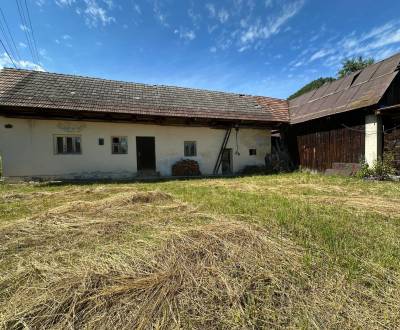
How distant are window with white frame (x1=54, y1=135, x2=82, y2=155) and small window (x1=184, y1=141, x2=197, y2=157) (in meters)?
5.45

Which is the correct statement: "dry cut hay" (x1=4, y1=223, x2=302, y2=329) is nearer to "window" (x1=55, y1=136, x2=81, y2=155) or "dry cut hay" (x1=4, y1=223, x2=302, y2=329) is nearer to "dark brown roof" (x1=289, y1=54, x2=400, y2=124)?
"window" (x1=55, y1=136, x2=81, y2=155)

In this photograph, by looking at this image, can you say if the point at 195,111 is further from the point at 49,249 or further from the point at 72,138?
the point at 49,249

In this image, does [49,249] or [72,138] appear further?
[72,138]

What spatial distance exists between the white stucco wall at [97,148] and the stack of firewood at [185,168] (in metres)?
0.33

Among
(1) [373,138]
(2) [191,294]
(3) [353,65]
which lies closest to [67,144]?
(2) [191,294]

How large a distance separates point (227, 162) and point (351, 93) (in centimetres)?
733

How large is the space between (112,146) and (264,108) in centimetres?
1019

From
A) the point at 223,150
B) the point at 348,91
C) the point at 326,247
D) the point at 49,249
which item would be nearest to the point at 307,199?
the point at 326,247

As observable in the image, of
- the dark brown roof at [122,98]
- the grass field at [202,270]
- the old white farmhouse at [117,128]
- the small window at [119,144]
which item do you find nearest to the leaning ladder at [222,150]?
the old white farmhouse at [117,128]

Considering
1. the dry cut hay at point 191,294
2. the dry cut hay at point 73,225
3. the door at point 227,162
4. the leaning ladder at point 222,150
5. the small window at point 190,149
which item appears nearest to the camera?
the dry cut hay at point 191,294

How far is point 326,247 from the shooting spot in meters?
2.93

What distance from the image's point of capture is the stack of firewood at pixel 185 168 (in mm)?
12719

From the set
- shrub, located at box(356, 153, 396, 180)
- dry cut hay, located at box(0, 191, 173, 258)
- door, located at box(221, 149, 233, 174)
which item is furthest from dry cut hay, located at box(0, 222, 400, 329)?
door, located at box(221, 149, 233, 174)

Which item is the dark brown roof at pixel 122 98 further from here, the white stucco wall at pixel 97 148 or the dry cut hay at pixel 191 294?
the dry cut hay at pixel 191 294
